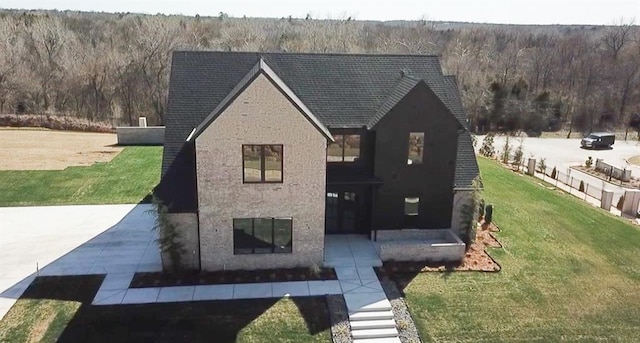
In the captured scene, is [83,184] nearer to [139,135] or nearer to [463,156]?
[139,135]

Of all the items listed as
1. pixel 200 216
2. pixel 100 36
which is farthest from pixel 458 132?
pixel 100 36

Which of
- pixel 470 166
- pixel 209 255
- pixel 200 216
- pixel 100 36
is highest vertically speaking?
pixel 100 36

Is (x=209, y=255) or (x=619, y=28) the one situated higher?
(x=619, y=28)

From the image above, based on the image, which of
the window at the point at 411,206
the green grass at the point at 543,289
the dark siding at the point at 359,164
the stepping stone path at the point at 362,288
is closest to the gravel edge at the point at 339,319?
the stepping stone path at the point at 362,288

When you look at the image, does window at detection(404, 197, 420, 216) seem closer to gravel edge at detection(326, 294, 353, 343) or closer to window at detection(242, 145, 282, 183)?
gravel edge at detection(326, 294, 353, 343)

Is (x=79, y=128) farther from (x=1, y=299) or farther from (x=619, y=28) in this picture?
(x=619, y=28)

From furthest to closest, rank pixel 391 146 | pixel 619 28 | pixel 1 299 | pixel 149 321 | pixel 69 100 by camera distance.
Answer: pixel 619 28 → pixel 69 100 → pixel 391 146 → pixel 1 299 → pixel 149 321

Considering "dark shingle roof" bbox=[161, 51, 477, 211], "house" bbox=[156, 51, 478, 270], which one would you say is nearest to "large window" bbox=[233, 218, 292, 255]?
"house" bbox=[156, 51, 478, 270]

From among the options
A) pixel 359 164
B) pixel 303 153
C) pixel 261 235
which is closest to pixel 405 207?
pixel 359 164
